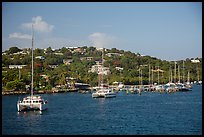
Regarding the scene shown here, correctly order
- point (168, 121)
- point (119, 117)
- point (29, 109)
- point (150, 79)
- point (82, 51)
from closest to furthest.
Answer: point (168, 121), point (119, 117), point (29, 109), point (150, 79), point (82, 51)

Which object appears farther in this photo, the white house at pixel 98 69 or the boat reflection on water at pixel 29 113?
the white house at pixel 98 69

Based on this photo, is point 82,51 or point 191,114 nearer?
point 191,114

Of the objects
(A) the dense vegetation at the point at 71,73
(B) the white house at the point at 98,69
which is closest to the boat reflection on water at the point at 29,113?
(A) the dense vegetation at the point at 71,73

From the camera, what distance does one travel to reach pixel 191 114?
11.5 metres

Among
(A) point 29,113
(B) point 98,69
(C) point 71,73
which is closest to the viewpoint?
(A) point 29,113

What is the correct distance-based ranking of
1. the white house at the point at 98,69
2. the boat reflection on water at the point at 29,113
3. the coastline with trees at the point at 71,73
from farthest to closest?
the white house at the point at 98,69 → the coastline with trees at the point at 71,73 → the boat reflection on water at the point at 29,113

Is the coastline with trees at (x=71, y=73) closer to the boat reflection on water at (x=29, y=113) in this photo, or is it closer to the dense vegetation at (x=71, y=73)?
the dense vegetation at (x=71, y=73)

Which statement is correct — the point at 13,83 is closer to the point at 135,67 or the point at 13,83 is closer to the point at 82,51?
the point at 135,67

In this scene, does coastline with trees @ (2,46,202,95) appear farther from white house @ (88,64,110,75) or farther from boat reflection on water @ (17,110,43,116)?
boat reflection on water @ (17,110,43,116)

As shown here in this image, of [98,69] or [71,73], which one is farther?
[98,69]

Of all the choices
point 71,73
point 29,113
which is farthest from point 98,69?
point 29,113

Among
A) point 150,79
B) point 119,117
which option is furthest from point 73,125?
point 150,79

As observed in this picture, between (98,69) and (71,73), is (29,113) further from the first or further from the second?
(98,69)

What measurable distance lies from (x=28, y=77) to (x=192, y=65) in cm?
2360
